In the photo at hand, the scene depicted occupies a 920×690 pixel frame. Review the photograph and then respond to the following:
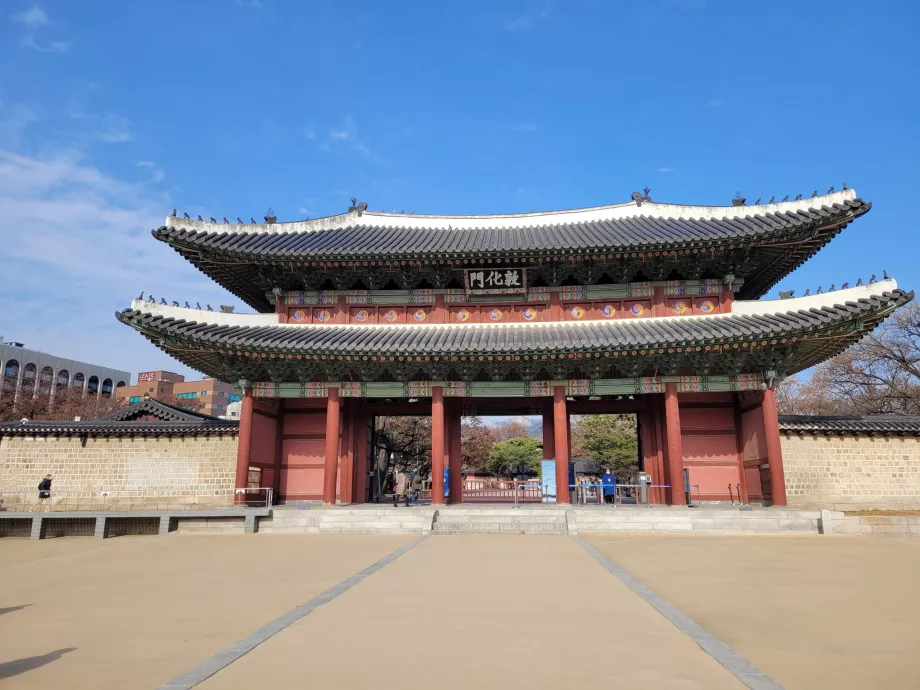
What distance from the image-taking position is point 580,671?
4.95 meters

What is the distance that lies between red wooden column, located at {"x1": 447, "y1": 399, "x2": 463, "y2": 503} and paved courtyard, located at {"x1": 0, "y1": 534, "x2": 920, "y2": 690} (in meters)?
9.05

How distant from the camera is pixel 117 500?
21.1 metres

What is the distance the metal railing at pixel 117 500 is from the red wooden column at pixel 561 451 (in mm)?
10158

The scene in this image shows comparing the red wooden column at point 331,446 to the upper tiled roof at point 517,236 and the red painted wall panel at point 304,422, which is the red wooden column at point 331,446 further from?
the upper tiled roof at point 517,236

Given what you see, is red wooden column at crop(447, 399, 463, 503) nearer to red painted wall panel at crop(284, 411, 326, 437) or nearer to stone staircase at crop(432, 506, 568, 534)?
stone staircase at crop(432, 506, 568, 534)

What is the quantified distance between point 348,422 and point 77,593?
43.5 ft

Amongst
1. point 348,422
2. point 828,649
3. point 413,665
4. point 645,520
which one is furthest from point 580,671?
point 348,422

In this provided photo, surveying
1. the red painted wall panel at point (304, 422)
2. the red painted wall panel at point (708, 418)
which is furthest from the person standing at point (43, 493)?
the red painted wall panel at point (708, 418)

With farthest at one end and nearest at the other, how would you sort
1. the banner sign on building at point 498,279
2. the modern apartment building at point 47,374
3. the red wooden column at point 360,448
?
1. the modern apartment building at point 47,374
2. the red wooden column at point 360,448
3. the banner sign on building at point 498,279

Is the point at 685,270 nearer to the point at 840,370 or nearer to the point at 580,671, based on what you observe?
the point at 580,671

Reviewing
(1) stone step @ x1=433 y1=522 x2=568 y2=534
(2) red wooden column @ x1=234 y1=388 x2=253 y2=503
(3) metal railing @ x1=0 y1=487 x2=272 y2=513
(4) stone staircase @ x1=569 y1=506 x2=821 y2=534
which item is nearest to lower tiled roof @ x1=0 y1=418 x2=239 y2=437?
(2) red wooden column @ x1=234 y1=388 x2=253 y2=503

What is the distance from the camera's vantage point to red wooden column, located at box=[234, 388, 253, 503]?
18.8 meters

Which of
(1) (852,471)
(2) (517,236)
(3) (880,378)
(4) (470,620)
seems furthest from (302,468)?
(3) (880,378)

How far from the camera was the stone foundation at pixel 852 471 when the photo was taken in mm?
19188
